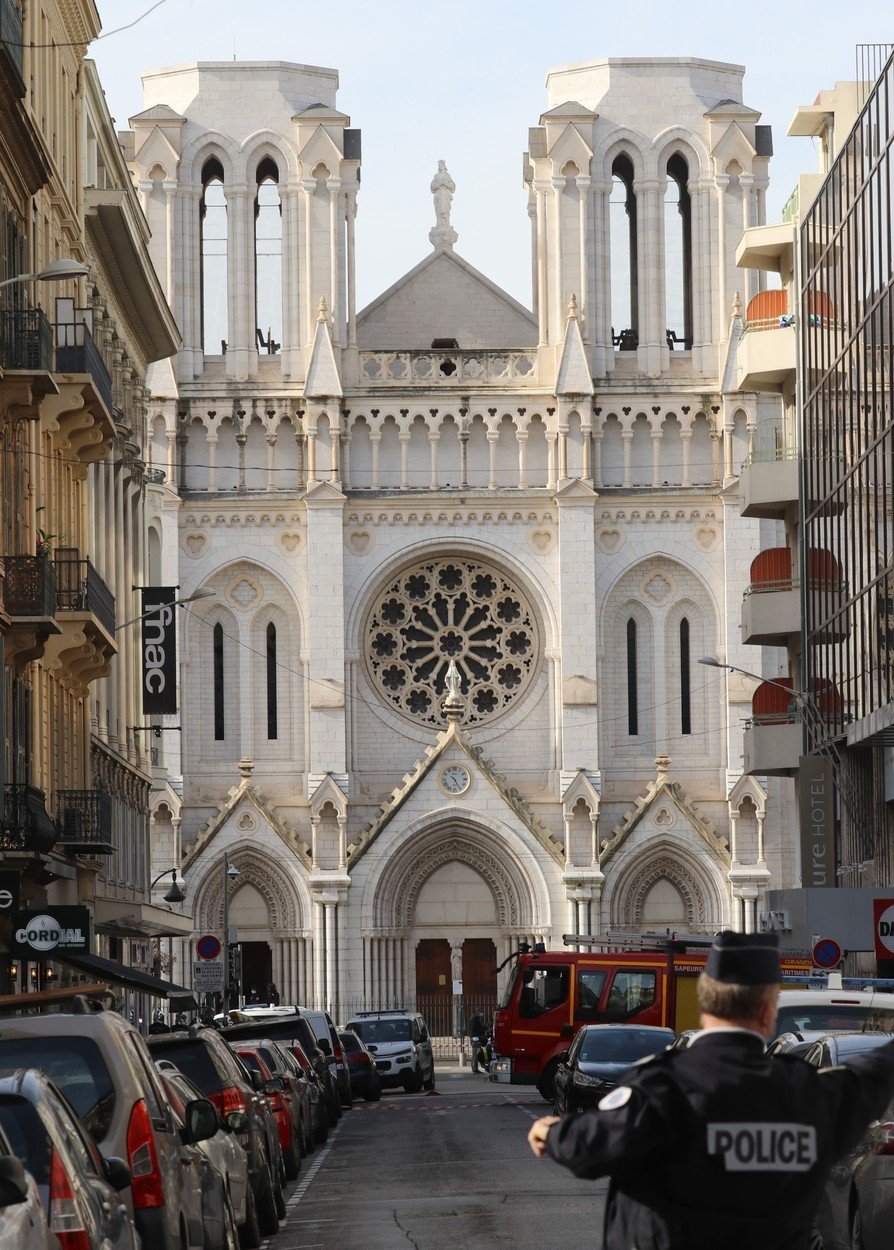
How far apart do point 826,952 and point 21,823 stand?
9557 mm

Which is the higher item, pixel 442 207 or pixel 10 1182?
pixel 442 207

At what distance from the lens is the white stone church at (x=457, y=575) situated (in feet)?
187

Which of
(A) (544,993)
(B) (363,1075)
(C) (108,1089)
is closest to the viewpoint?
(C) (108,1089)

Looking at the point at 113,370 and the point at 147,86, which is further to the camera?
the point at 147,86

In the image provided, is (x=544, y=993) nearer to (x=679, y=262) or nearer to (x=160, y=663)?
(x=160, y=663)

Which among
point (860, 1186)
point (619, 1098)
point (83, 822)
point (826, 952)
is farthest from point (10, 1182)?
point (83, 822)

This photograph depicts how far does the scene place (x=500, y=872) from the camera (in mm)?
58156

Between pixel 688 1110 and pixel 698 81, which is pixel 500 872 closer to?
pixel 698 81

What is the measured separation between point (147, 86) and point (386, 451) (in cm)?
1126

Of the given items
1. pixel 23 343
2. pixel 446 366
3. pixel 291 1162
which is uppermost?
pixel 446 366

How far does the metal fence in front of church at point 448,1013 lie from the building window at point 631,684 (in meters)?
7.38

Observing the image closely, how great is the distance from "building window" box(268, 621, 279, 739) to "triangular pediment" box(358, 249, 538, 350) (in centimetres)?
847

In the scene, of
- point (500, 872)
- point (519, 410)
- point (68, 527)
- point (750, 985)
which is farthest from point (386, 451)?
point (750, 985)

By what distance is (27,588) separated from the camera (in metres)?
27.8
